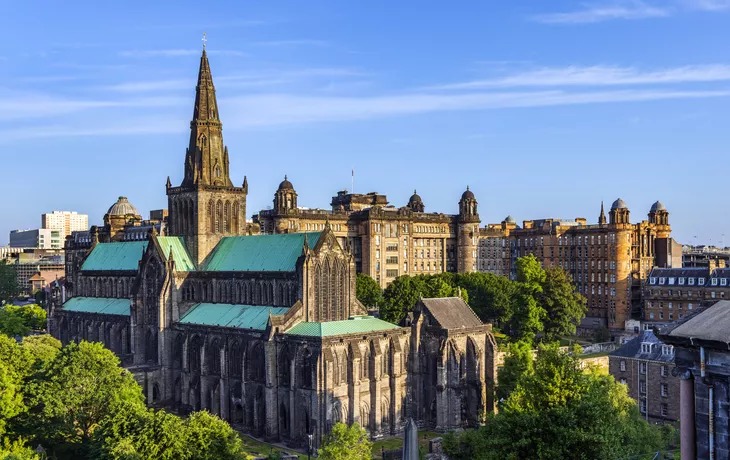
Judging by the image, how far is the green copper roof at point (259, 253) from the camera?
90.0 metres

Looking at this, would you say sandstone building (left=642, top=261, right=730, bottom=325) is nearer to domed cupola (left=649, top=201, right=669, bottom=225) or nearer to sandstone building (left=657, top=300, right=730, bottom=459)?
domed cupola (left=649, top=201, right=669, bottom=225)

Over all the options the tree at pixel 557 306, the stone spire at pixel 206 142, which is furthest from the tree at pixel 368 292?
the stone spire at pixel 206 142

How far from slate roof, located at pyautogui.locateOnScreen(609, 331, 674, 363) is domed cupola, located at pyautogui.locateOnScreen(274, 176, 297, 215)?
73.9 metres

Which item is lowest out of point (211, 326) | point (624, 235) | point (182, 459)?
point (182, 459)

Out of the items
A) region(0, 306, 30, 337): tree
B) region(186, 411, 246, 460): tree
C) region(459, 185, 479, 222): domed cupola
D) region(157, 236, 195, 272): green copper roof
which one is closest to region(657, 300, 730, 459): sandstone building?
region(186, 411, 246, 460): tree

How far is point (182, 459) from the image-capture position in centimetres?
5409

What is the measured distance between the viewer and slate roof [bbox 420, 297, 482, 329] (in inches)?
3406

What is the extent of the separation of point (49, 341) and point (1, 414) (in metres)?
40.0

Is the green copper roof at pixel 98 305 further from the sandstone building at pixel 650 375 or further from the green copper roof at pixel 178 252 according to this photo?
the sandstone building at pixel 650 375

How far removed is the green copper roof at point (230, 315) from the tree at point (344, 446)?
2541 cm

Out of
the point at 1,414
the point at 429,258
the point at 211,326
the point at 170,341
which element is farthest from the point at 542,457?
the point at 429,258

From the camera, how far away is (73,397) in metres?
67.6

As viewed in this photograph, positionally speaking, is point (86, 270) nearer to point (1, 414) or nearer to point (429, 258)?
point (1, 414)

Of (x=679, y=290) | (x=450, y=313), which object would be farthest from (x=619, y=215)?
(x=450, y=313)
